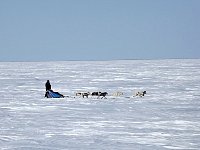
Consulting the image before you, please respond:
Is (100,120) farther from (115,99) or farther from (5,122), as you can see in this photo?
(115,99)

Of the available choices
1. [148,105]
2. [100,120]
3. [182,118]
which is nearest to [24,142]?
[100,120]

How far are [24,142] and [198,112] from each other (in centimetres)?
912

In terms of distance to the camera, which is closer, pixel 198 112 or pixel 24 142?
pixel 24 142

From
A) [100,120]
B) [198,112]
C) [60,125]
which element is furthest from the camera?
[198,112]

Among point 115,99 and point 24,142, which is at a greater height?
point 115,99

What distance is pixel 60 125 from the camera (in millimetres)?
15594

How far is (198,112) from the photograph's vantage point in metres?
19.1

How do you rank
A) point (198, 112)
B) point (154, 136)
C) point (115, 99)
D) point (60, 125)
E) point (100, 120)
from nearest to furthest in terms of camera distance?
point (154, 136) < point (60, 125) < point (100, 120) < point (198, 112) < point (115, 99)

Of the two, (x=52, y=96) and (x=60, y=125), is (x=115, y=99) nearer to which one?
(x=52, y=96)

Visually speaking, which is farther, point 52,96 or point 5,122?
point 52,96

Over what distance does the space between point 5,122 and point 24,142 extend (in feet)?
13.7

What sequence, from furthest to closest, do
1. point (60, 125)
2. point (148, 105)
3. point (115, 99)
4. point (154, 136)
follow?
point (115, 99), point (148, 105), point (60, 125), point (154, 136)

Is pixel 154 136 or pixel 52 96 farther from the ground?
pixel 52 96

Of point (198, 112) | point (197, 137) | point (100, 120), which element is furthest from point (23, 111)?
point (197, 137)
